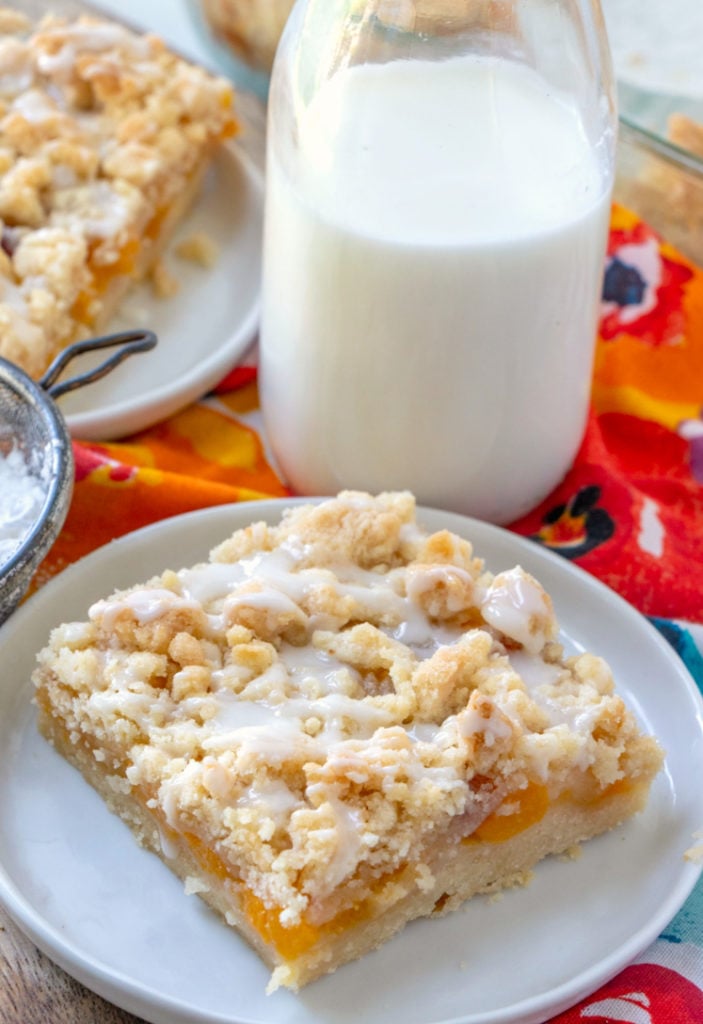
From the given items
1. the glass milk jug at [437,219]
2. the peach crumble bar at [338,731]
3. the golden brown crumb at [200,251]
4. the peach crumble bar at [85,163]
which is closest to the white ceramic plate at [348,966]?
the peach crumble bar at [338,731]

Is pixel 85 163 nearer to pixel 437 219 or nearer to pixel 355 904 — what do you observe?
pixel 437 219

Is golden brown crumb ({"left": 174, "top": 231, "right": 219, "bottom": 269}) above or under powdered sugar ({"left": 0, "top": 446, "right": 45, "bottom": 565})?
under

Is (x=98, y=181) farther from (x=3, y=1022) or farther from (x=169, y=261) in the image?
(x=3, y=1022)

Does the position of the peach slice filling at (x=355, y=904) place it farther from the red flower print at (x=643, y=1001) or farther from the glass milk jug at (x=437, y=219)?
the glass milk jug at (x=437, y=219)

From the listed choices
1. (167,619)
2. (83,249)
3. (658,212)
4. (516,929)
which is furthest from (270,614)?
(658,212)

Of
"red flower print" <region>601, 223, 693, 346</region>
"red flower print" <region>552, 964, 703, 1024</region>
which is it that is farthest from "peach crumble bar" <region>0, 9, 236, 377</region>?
"red flower print" <region>552, 964, 703, 1024</region>

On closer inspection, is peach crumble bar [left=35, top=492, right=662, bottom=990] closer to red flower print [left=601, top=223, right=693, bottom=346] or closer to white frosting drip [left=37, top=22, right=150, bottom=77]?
red flower print [left=601, top=223, right=693, bottom=346]

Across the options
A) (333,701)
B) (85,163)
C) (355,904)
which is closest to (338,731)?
(333,701)
